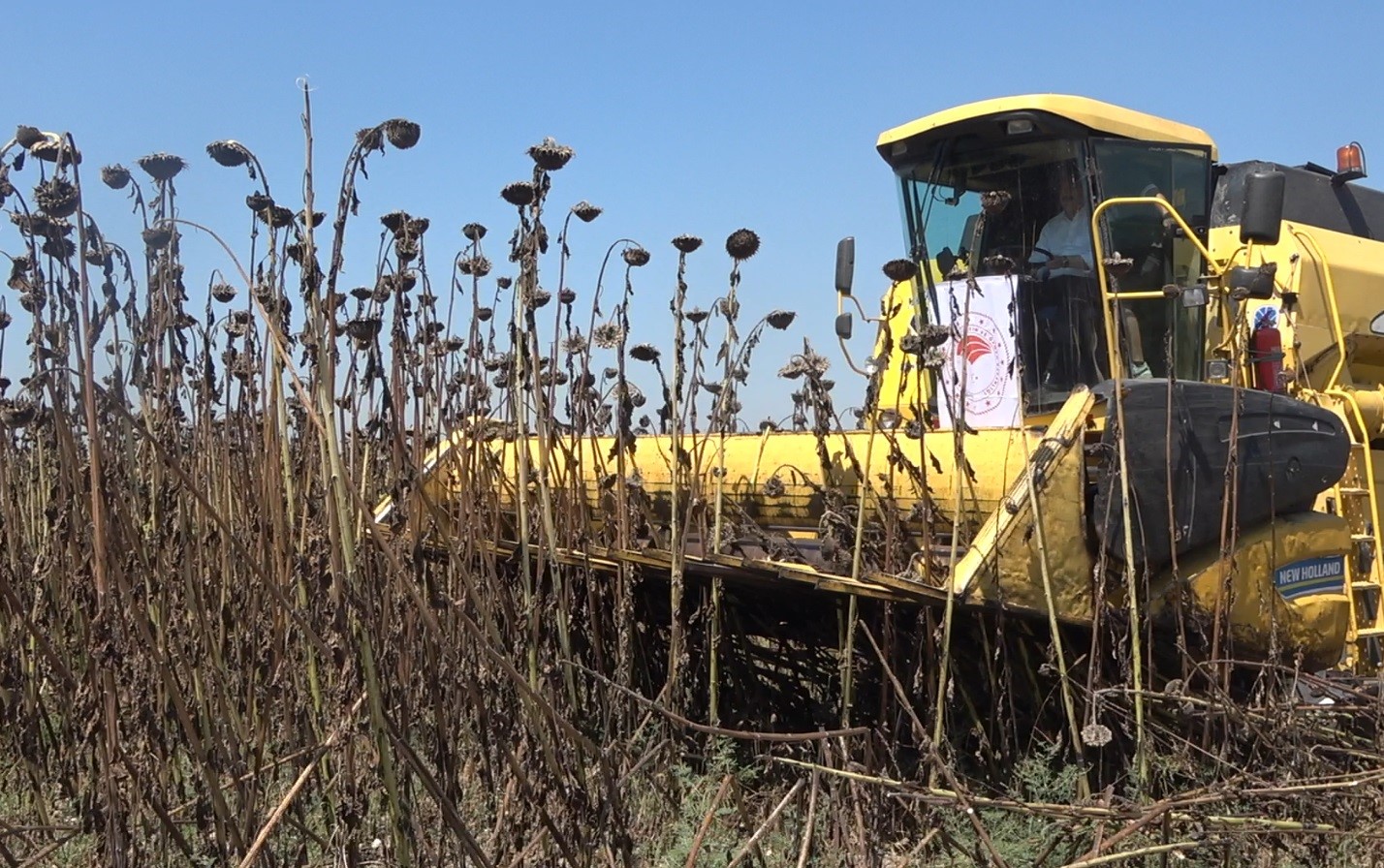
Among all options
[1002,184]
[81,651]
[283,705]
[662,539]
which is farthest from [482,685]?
[1002,184]

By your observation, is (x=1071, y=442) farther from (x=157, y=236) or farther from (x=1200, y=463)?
(x=157, y=236)

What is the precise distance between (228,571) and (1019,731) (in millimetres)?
2161

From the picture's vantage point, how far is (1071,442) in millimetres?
3572

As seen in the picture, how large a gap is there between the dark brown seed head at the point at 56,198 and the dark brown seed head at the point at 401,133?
59cm

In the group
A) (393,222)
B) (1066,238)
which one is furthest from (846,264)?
(393,222)

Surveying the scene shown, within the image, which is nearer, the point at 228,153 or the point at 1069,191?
the point at 228,153

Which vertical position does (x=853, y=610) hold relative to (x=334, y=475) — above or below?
below

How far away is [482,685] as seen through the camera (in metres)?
2.71

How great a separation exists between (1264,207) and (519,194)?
2.78 m

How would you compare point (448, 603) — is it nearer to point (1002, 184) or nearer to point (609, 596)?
point (609, 596)

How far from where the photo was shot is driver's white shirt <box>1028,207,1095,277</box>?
5312 mm

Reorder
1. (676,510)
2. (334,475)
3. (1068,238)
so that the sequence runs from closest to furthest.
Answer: (334,475), (676,510), (1068,238)

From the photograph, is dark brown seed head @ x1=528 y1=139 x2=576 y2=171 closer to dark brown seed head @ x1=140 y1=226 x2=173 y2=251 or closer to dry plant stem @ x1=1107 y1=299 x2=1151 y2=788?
dark brown seed head @ x1=140 y1=226 x2=173 y2=251

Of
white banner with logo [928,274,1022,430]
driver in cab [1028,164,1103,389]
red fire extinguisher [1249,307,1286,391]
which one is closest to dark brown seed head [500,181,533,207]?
white banner with logo [928,274,1022,430]
